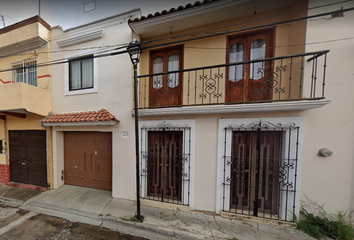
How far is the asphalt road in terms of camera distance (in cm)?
286

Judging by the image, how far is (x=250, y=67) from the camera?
3531 millimetres

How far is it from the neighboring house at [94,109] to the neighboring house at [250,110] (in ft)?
1.95

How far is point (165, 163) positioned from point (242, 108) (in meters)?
2.68

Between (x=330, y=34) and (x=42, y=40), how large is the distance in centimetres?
885

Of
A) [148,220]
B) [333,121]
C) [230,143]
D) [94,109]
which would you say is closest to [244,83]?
[230,143]

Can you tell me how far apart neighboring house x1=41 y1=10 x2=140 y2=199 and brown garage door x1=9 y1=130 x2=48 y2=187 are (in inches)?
29.5

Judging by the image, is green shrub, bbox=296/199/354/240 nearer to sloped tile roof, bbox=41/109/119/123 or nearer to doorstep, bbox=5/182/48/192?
sloped tile roof, bbox=41/109/119/123

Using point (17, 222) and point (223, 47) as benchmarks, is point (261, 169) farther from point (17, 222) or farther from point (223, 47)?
point (17, 222)

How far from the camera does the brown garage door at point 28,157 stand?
5000 mm

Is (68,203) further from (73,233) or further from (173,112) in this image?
(173,112)

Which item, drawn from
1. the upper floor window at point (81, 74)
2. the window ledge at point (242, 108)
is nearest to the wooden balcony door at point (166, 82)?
the window ledge at point (242, 108)

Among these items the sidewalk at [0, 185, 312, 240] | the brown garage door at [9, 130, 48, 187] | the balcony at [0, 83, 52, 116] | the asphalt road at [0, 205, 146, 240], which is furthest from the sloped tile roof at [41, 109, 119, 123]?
the asphalt road at [0, 205, 146, 240]

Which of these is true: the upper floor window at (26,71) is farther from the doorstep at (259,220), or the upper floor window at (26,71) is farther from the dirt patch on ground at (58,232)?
the doorstep at (259,220)

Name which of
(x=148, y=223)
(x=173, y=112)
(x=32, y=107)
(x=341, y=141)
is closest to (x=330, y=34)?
(x=341, y=141)
